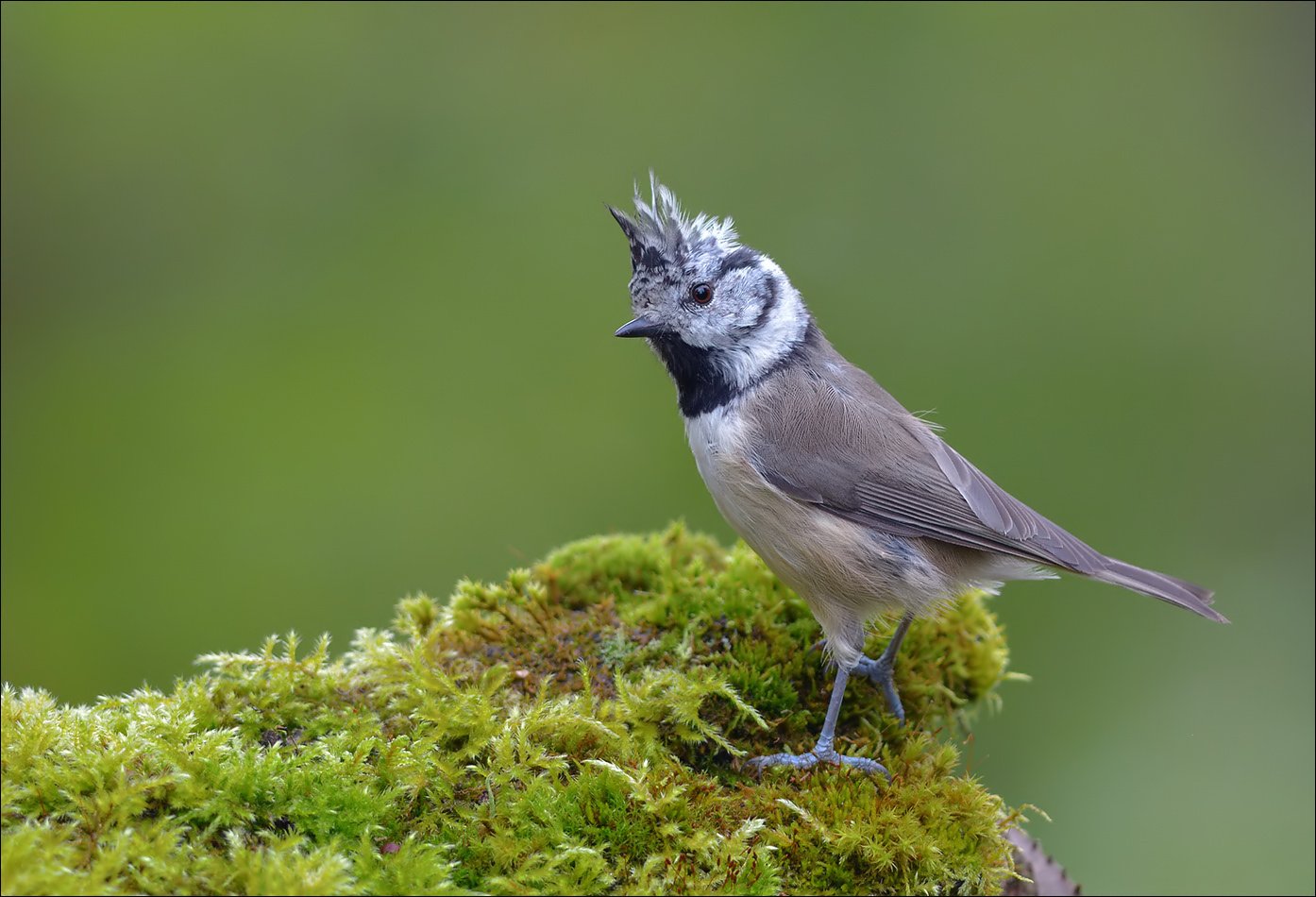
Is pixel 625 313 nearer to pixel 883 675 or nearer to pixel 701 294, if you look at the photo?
pixel 701 294

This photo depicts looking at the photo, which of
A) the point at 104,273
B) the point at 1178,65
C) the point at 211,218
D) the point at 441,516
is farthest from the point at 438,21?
the point at 1178,65

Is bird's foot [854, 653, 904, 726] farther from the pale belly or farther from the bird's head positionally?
the bird's head

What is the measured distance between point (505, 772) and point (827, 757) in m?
1.12

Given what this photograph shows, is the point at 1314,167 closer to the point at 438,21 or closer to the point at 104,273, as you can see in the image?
the point at 438,21

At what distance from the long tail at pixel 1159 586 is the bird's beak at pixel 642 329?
6.19 ft

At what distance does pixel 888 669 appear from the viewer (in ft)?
12.9

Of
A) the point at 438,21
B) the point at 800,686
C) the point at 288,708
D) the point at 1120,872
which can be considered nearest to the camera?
the point at 288,708

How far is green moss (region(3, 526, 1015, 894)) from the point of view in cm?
254

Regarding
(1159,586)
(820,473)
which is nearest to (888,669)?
(820,473)

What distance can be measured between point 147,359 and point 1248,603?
821 cm

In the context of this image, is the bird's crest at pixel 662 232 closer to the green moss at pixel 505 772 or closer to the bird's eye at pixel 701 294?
the bird's eye at pixel 701 294

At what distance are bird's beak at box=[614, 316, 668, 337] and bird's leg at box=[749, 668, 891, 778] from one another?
5.11 ft

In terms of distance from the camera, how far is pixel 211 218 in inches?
319

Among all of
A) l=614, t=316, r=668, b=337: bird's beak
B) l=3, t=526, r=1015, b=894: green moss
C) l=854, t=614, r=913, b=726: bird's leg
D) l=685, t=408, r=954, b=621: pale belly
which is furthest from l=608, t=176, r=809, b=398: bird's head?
l=854, t=614, r=913, b=726: bird's leg
